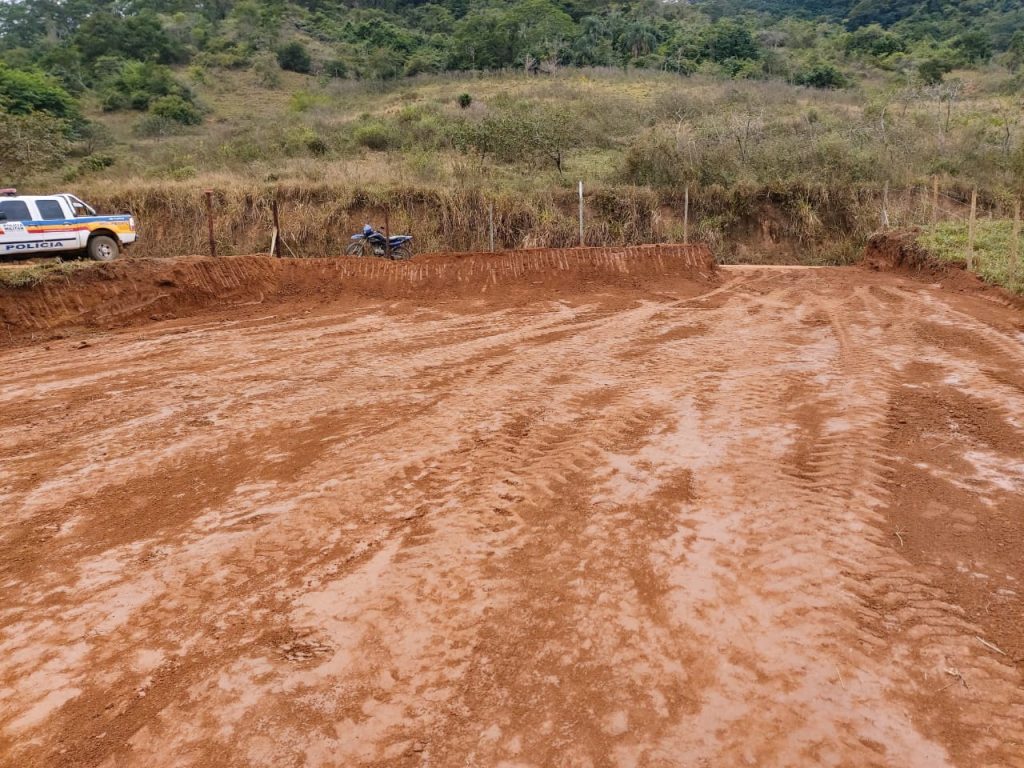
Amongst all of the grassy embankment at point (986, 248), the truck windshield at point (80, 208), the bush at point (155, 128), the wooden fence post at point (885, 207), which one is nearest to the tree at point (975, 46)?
the wooden fence post at point (885, 207)

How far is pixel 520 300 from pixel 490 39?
129 ft

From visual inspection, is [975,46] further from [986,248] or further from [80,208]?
[80,208]

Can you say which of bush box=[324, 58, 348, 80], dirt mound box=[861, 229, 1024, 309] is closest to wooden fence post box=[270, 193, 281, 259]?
dirt mound box=[861, 229, 1024, 309]

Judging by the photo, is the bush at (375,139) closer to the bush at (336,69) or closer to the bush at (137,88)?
the bush at (137,88)

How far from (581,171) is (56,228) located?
14.9 meters

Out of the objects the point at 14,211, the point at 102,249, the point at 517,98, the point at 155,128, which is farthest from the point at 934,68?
the point at 14,211

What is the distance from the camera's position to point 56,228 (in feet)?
42.2

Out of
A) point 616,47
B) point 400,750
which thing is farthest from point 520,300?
point 616,47

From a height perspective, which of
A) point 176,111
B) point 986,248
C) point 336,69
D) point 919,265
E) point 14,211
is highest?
point 336,69

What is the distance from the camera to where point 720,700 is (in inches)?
106

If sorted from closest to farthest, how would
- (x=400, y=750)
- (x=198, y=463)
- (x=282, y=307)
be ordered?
(x=400, y=750), (x=198, y=463), (x=282, y=307)

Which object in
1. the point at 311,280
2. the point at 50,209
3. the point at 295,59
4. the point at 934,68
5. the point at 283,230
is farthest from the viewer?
the point at 295,59

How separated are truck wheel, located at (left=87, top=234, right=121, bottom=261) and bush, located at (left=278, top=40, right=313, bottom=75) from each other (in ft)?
120

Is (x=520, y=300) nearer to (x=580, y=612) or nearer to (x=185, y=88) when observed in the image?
(x=580, y=612)
